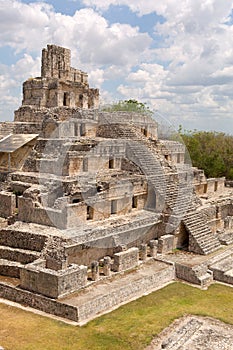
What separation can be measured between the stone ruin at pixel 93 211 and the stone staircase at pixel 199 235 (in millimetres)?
62

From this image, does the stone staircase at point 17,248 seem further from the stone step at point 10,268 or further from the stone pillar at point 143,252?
the stone pillar at point 143,252

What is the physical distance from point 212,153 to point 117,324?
31.4 meters

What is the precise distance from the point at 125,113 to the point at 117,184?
8.38 m

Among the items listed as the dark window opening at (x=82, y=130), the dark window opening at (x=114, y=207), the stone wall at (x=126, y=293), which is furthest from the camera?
the dark window opening at (x=82, y=130)

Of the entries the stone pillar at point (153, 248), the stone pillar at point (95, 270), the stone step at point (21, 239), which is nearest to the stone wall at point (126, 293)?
the stone pillar at point (95, 270)

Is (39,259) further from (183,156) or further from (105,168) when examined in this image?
(183,156)

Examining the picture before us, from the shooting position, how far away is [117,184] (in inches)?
766

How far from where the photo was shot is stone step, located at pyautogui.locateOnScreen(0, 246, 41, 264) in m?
16.0

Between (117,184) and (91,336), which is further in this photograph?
(117,184)

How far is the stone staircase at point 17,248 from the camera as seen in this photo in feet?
52.4

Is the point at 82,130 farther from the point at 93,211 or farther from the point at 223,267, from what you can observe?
the point at 223,267

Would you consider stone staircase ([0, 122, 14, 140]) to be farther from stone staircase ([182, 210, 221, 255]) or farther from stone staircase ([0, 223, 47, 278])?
stone staircase ([182, 210, 221, 255])

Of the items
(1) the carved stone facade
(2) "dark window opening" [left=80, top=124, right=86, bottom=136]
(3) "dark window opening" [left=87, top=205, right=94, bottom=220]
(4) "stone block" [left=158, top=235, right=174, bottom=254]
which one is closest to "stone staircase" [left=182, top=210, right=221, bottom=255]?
(4) "stone block" [left=158, top=235, right=174, bottom=254]

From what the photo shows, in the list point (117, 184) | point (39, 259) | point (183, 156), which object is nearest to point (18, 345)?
point (39, 259)
